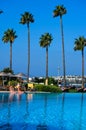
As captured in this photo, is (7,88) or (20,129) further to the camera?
(7,88)

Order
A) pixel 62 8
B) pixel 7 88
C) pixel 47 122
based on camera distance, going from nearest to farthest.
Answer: pixel 47 122 < pixel 7 88 < pixel 62 8

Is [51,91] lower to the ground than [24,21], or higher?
Answer: lower

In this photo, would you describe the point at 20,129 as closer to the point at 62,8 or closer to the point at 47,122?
the point at 47,122

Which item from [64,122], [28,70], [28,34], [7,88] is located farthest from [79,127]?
[28,34]

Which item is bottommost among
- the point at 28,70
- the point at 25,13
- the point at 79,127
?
the point at 79,127

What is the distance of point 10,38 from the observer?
7044 centimetres

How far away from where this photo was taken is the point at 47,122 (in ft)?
59.7

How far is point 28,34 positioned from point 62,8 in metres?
7.91

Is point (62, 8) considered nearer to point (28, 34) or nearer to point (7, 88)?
point (28, 34)

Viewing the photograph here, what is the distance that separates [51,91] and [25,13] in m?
25.5

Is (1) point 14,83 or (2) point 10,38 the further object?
(2) point 10,38

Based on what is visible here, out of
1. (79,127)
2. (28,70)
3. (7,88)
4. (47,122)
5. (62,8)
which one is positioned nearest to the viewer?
(79,127)

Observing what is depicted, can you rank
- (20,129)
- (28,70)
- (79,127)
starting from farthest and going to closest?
(28,70)
(79,127)
(20,129)

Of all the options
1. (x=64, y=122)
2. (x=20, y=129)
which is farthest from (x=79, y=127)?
(x=20, y=129)
